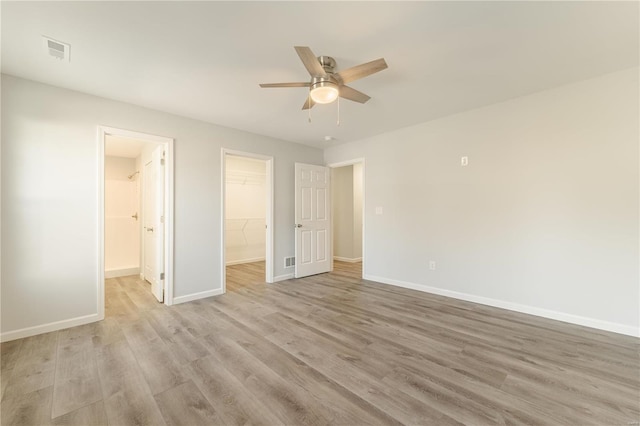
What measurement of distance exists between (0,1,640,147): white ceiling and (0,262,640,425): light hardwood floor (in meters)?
2.54

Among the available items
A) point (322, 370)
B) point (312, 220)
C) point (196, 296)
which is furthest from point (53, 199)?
point (312, 220)

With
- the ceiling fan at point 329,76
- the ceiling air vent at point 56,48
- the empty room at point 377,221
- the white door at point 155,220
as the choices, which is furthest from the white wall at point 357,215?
the ceiling air vent at point 56,48

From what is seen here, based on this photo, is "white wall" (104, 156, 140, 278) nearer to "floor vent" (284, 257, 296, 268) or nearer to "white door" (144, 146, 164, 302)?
"white door" (144, 146, 164, 302)

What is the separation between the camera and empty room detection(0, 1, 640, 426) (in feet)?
5.74

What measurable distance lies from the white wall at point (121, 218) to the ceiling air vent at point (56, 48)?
11.4 ft

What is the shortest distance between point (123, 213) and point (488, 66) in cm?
640

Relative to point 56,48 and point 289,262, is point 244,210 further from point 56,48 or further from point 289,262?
point 56,48

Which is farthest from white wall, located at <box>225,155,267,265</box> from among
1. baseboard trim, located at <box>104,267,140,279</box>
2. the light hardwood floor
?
the light hardwood floor

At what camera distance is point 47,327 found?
8.73ft

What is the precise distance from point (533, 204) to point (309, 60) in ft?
9.74

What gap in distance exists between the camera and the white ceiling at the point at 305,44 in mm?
1771

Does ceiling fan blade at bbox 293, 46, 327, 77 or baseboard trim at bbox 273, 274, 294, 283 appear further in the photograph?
baseboard trim at bbox 273, 274, 294, 283

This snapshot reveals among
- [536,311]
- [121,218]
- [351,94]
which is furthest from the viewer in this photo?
[121,218]

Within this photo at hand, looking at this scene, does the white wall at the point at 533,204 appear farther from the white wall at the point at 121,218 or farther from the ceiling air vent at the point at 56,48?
the white wall at the point at 121,218
